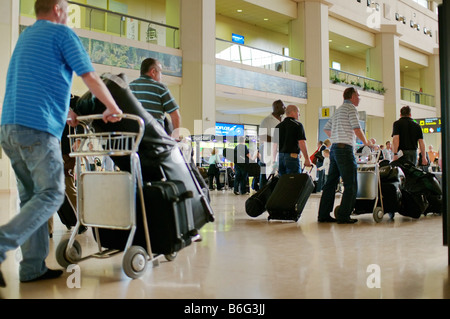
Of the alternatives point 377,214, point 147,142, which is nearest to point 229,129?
point 377,214

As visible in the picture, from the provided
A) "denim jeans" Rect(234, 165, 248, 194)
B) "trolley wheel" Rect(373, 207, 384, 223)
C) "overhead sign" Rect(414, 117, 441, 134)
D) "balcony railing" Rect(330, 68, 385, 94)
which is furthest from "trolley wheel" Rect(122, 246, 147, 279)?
"overhead sign" Rect(414, 117, 441, 134)

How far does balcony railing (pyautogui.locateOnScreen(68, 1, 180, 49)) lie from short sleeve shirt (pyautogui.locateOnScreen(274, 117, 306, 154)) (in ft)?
34.8

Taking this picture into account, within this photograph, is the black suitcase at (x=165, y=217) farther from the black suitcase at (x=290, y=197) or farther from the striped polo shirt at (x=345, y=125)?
the striped polo shirt at (x=345, y=125)

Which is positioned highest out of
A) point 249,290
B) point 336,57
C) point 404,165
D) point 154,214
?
point 336,57

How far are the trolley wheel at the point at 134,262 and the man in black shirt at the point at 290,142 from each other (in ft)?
12.5

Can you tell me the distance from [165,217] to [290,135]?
12.3ft

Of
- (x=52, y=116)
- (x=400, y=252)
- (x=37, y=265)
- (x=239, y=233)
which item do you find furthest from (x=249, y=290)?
(x=239, y=233)

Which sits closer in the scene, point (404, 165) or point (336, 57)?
point (404, 165)

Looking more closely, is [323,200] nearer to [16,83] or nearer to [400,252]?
[400,252]

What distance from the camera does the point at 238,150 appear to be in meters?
13.3

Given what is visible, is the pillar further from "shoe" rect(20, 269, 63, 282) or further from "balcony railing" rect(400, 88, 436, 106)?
"balcony railing" rect(400, 88, 436, 106)

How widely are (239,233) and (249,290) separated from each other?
2498 mm

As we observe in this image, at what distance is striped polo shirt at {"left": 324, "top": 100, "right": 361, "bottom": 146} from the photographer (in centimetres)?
599

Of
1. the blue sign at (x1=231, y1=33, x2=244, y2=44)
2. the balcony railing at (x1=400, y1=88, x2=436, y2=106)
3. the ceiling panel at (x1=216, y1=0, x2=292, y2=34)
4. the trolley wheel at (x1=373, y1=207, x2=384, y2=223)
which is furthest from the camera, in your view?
the balcony railing at (x1=400, y1=88, x2=436, y2=106)
